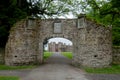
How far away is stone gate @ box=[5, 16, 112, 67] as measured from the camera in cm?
1872

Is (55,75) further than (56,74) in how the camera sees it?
No

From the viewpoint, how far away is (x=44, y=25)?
20.9 metres

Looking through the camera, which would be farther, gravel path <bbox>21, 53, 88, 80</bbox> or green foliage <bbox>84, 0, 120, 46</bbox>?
green foliage <bbox>84, 0, 120, 46</bbox>

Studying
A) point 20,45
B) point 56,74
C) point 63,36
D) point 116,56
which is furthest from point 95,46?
point 20,45

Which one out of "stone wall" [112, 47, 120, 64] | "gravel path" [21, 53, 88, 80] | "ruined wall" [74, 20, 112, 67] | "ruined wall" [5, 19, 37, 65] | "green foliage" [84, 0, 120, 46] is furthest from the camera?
"green foliage" [84, 0, 120, 46]

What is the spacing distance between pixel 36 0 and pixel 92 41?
→ 12286 millimetres

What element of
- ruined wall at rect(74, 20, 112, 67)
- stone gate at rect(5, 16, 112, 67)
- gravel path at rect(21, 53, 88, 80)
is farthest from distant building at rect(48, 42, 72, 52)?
gravel path at rect(21, 53, 88, 80)

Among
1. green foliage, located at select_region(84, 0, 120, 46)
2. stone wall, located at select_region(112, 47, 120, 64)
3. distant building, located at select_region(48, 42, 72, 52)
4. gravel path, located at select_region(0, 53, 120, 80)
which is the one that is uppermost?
green foliage, located at select_region(84, 0, 120, 46)

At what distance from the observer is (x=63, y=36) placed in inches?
816

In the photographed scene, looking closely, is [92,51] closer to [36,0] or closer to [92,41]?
[92,41]

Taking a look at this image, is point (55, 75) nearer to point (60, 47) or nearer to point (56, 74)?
point (56, 74)

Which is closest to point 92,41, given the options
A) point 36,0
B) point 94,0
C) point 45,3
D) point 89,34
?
point 89,34

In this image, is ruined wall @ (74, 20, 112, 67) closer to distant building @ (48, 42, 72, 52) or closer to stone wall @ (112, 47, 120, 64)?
stone wall @ (112, 47, 120, 64)

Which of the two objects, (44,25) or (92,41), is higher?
(44,25)
